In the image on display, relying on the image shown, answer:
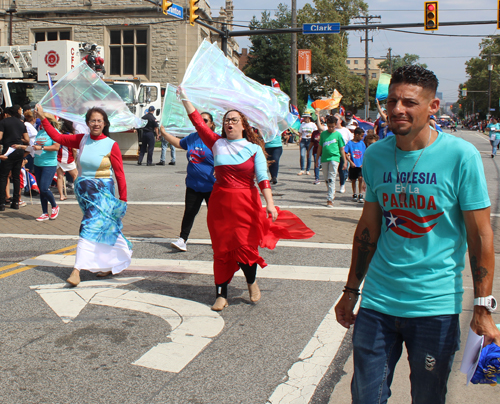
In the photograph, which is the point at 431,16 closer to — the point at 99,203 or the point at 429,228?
the point at 99,203

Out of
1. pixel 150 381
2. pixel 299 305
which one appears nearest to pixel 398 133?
pixel 150 381

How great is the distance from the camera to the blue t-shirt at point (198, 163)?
22.3ft

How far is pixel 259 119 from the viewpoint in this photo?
5.88 meters

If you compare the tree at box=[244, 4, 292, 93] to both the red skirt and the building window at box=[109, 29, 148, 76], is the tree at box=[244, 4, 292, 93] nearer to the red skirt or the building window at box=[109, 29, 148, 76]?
the building window at box=[109, 29, 148, 76]

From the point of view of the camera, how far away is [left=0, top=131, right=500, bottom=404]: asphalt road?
138 inches

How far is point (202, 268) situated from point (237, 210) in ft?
5.73

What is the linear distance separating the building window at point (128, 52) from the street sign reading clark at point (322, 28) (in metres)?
14.3

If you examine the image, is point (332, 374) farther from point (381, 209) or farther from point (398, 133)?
point (398, 133)

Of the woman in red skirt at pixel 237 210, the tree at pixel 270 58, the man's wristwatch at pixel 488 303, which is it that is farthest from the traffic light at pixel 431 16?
the tree at pixel 270 58

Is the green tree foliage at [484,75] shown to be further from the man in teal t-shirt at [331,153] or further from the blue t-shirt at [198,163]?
the blue t-shirt at [198,163]

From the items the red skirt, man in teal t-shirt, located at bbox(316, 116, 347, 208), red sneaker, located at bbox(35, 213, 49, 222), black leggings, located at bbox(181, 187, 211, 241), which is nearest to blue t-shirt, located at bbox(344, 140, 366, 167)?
man in teal t-shirt, located at bbox(316, 116, 347, 208)

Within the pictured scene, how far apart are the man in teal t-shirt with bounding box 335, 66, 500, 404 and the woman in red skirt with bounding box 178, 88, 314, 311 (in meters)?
2.58

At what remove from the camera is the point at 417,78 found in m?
2.39

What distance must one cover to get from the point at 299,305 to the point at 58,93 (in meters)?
3.70
